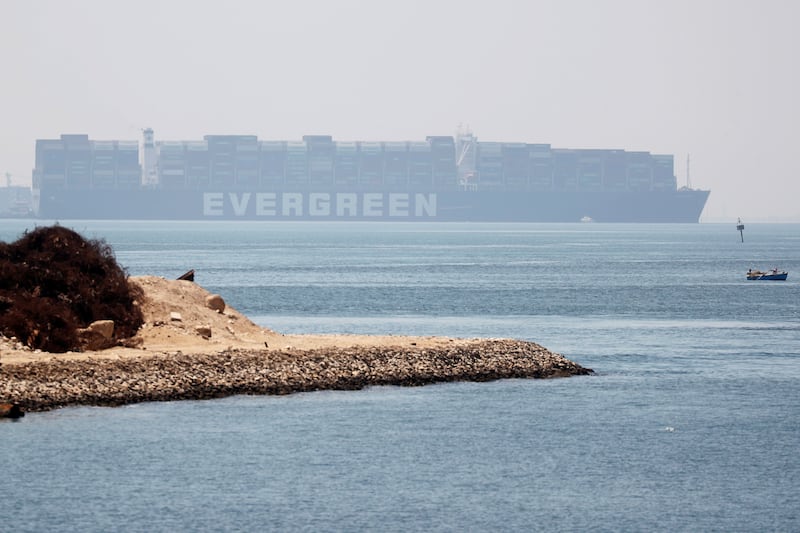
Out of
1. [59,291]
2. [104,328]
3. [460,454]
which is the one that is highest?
[59,291]

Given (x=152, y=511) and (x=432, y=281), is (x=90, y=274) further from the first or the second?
(x=432, y=281)

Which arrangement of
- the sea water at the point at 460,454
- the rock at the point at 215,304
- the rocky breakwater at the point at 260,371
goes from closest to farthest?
1. the sea water at the point at 460,454
2. the rocky breakwater at the point at 260,371
3. the rock at the point at 215,304

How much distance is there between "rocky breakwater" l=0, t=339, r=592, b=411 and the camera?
106 feet

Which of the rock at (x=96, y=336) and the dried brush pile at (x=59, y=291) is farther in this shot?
the rock at (x=96, y=336)

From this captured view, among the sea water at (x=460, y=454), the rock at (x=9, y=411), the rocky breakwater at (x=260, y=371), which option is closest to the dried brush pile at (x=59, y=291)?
the rocky breakwater at (x=260, y=371)

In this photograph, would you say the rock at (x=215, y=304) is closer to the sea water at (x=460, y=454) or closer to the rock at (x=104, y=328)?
the rock at (x=104, y=328)

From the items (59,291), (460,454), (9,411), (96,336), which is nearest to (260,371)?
(96,336)

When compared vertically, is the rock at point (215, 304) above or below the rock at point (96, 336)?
above

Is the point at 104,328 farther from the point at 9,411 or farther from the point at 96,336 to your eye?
the point at 9,411

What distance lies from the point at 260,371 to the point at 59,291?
20.2 ft

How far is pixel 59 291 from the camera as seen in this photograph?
3775 centimetres

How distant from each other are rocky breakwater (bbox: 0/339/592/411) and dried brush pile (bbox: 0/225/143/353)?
2365 millimetres

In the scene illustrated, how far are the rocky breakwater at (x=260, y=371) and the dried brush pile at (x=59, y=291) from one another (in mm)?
2365

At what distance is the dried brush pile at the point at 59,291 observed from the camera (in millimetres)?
36031
